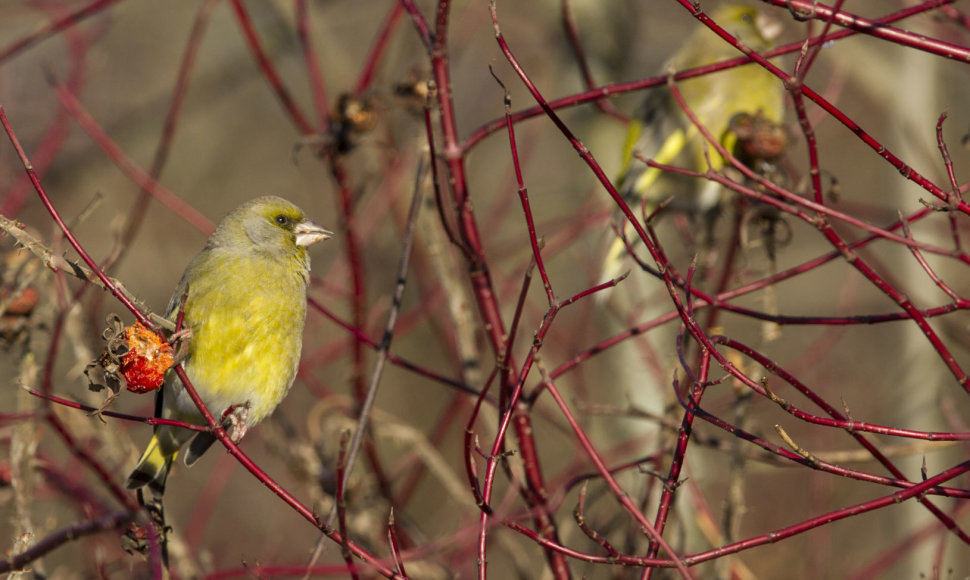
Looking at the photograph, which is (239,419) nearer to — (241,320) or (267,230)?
(241,320)

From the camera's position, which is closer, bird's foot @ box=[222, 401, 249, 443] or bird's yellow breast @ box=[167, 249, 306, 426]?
bird's yellow breast @ box=[167, 249, 306, 426]

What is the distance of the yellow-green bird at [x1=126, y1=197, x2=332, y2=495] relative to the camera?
2680 mm

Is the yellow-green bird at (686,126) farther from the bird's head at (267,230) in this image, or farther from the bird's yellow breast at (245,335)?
the bird's yellow breast at (245,335)

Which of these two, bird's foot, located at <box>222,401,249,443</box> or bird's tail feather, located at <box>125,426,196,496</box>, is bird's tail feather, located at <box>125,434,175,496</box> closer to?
bird's tail feather, located at <box>125,426,196,496</box>

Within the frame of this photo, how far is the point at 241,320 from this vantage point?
2682 mm

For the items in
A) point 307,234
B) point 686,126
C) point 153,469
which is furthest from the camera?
point 686,126

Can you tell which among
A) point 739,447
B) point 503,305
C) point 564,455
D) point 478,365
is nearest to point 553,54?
point 503,305

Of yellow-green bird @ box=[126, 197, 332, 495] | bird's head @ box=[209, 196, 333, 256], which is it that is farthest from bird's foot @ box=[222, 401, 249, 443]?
bird's head @ box=[209, 196, 333, 256]

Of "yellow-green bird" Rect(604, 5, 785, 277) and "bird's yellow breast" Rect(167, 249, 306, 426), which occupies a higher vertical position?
"yellow-green bird" Rect(604, 5, 785, 277)

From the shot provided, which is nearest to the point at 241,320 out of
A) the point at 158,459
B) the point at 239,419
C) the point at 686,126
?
the point at 239,419

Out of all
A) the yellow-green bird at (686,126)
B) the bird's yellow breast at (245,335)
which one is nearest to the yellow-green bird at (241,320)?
the bird's yellow breast at (245,335)

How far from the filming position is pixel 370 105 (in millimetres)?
3561

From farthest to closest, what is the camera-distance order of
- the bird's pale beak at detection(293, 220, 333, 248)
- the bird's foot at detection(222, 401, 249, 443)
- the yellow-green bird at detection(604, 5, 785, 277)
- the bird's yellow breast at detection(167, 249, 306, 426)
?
the yellow-green bird at detection(604, 5, 785, 277), the bird's pale beak at detection(293, 220, 333, 248), the bird's foot at detection(222, 401, 249, 443), the bird's yellow breast at detection(167, 249, 306, 426)

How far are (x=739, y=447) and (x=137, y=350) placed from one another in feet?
6.29
